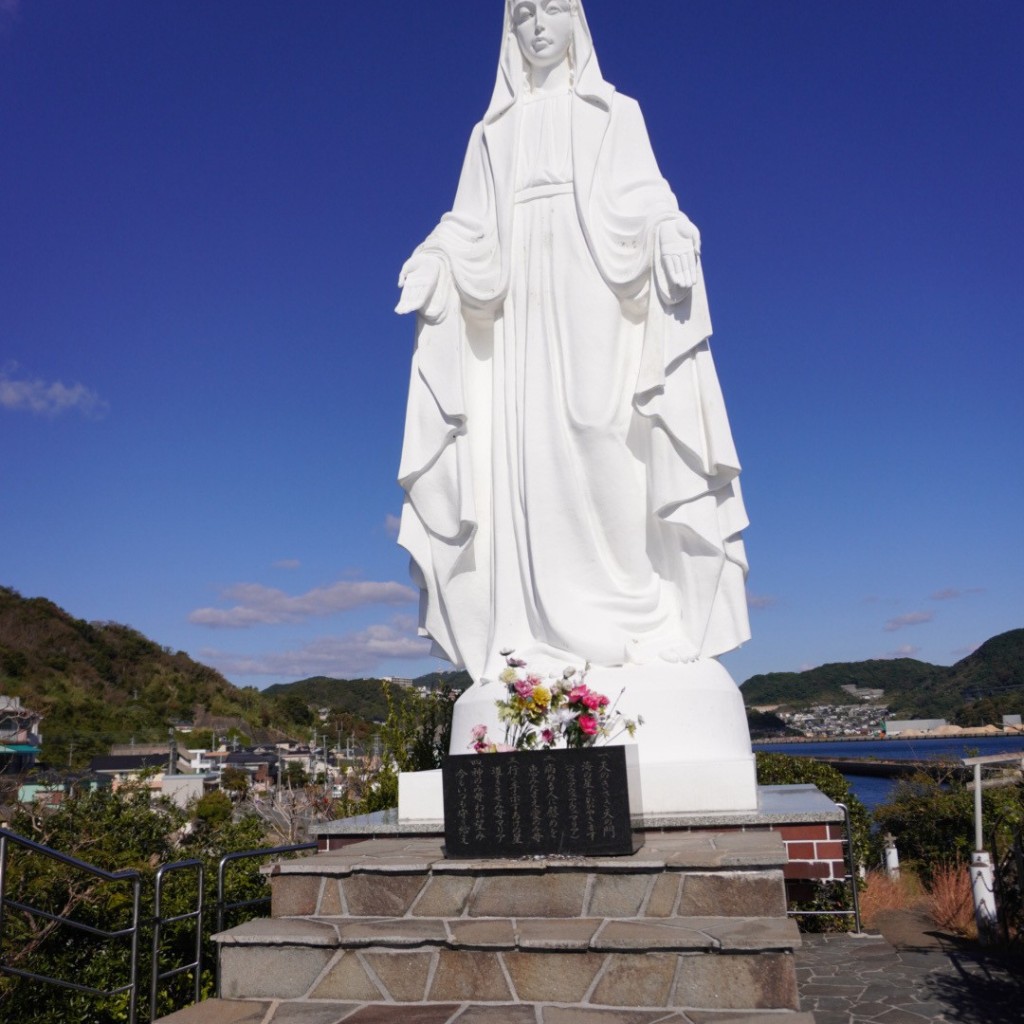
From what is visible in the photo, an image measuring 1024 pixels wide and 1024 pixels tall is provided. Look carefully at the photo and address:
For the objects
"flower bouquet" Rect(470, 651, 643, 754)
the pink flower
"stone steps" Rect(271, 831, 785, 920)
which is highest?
the pink flower

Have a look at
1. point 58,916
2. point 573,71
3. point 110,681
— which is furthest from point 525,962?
point 110,681

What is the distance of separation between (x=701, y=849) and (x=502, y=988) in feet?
3.29

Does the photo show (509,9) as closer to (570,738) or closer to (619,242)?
(619,242)

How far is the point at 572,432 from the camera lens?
6027 millimetres

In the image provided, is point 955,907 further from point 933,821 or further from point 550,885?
point 933,821

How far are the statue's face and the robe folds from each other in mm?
366

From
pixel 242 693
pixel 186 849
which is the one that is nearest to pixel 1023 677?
pixel 242 693

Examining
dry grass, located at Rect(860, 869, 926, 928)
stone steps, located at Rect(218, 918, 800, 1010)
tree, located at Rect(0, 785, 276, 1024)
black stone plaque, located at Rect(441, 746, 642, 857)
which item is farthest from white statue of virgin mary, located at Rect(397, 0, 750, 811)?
dry grass, located at Rect(860, 869, 926, 928)

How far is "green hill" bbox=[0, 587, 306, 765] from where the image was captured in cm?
4209

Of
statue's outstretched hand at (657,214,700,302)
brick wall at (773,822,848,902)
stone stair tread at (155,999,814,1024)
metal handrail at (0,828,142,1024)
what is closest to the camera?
stone stair tread at (155,999,814,1024)

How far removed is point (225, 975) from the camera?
11.6 feet

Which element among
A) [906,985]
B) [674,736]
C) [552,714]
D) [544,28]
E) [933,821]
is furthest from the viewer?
[933,821]

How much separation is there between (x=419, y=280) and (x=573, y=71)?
188cm

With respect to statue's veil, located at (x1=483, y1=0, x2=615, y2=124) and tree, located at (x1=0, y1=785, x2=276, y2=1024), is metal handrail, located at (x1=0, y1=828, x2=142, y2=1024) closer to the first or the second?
tree, located at (x1=0, y1=785, x2=276, y2=1024)
